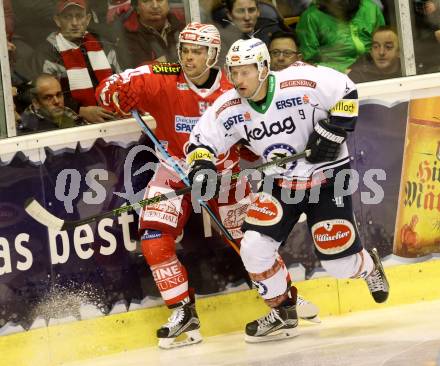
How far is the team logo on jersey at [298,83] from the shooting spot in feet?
16.5

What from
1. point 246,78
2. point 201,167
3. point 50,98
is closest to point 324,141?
point 246,78

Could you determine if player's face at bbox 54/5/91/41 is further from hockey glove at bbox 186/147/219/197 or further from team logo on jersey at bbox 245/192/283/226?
team logo on jersey at bbox 245/192/283/226

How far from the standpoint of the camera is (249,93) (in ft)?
16.5

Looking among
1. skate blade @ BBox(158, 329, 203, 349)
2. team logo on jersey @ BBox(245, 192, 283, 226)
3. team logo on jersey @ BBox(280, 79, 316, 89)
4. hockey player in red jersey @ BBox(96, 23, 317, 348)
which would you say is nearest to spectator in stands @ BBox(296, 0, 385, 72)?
hockey player in red jersey @ BBox(96, 23, 317, 348)

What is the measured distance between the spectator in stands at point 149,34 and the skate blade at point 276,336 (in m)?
1.37

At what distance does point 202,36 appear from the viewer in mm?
5230

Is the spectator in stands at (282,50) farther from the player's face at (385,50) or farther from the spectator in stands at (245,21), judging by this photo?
the player's face at (385,50)

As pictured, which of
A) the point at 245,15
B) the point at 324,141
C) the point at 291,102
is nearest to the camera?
the point at 324,141

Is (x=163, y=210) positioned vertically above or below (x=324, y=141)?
below

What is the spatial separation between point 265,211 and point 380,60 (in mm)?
1137

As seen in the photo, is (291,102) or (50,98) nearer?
(291,102)

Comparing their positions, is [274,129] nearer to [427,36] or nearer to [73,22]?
[73,22]

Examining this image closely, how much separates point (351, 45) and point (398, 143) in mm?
540

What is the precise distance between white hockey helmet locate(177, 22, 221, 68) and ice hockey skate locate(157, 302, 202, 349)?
1171mm
